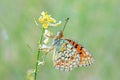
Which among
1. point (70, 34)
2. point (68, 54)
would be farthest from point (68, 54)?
point (70, 34)

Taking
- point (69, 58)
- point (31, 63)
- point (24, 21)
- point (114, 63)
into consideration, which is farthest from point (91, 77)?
point (69, 58)

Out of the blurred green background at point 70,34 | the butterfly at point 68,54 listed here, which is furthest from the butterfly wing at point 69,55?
the blurred green background at point 70,34

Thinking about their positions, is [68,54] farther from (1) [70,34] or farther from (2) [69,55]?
(1) [70,34]

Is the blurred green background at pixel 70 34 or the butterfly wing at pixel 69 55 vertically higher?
the blurred green background at pixel 70 34

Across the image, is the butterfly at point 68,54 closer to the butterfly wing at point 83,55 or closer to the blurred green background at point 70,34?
the butterfly wing at point 83,55

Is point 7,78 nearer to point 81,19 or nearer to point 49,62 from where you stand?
point 49,62

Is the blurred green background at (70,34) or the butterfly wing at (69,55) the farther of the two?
the blurred green background at (70,34)

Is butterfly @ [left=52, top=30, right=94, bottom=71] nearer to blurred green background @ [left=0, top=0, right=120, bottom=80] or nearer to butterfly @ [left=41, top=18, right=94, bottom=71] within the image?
butterfly @ [left=41, top=18, right=94, bottom=71]

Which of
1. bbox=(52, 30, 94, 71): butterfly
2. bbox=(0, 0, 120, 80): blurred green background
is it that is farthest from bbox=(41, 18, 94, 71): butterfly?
bbox=(0, 0, 120, 80): blurred green background
